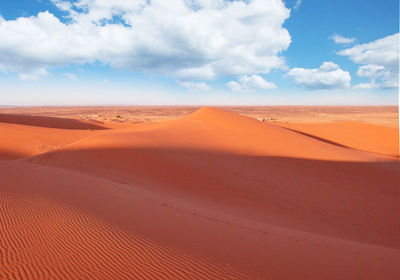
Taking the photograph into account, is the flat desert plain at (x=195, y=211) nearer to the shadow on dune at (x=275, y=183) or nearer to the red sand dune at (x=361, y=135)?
the shadow on dune at (x=275, y=183)

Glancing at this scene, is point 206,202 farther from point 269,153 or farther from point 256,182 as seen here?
point 269,153

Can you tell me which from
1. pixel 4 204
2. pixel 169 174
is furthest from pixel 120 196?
pixel 169 174

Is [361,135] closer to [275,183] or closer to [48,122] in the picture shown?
[275,183]

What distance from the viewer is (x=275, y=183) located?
9.16m

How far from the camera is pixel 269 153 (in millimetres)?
13078

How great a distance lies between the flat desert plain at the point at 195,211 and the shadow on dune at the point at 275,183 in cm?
5

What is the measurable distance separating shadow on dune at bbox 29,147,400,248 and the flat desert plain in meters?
0.05

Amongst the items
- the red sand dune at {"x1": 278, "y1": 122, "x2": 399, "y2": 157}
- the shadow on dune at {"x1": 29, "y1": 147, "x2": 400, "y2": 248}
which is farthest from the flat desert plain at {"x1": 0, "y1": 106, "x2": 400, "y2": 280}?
the red sand dune at {"x1": 278, "y1": 122, "x2": 399, "y2": 157}

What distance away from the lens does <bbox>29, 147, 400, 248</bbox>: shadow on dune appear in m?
6.54

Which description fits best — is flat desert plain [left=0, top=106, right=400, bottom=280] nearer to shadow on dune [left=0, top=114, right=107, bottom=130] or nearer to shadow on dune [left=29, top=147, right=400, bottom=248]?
shadow on dune [left=29, top=147, right=400, bottom=248]

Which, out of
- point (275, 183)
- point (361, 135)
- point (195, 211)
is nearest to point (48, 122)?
point (275, 183)

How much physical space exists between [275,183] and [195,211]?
4755 mm

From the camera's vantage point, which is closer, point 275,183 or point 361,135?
point 275,183

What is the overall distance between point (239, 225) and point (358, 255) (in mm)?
1854
